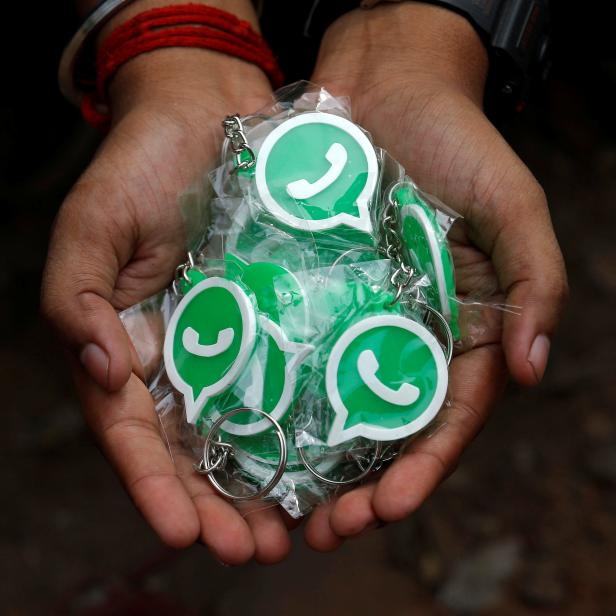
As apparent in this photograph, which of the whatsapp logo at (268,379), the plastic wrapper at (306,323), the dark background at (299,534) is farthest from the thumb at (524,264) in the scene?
the dark background at (299,534)

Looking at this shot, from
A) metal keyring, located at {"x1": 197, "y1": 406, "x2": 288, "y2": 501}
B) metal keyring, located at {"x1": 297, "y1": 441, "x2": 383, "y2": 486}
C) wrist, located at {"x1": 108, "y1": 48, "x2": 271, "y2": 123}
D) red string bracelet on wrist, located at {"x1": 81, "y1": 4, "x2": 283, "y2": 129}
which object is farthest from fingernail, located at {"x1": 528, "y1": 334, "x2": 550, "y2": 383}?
red string bracelet on wrist, located at {"x1": 81, "y1": 4, "x2": 283, "y2": 129}

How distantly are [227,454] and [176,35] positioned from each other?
1.18m

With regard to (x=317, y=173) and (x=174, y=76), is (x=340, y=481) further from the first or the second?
(x=174, y=76)

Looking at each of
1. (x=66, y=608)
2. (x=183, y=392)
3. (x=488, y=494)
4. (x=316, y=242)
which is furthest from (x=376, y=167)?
(x=66, y=608)

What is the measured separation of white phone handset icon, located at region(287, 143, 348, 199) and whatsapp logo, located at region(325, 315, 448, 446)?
0.35m

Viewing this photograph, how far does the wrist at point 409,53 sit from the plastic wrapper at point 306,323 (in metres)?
0.30

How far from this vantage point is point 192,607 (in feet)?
8.61

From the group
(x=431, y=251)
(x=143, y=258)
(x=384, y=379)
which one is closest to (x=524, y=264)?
(x=431, y=251)

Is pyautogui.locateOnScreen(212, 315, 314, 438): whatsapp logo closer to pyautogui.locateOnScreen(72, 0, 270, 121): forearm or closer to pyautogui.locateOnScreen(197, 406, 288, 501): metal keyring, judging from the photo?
pyautogui.locateOnScreen(197, 406, 288, 501): metal keyring

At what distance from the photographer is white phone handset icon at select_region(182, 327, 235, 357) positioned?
5.48 feet

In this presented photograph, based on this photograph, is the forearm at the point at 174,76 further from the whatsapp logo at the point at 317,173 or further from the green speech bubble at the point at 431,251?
the green speech bubble at the point at 431,251

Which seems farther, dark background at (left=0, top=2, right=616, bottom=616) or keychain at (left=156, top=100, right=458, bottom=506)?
dark background at (left=0, top=2, right=616, bottom=616)

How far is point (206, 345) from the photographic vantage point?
1.71m

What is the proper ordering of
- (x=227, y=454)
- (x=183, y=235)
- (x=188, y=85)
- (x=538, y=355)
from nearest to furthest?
1. (x=538, y=355)
2. (x=227, y=454)
3. (x=183, y=235)
4. (x=188, y=85)
